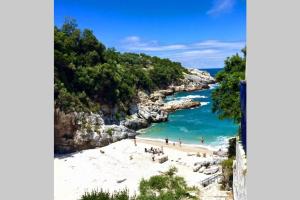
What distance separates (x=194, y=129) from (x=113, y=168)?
56.1 ft

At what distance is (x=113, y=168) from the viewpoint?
24609mm

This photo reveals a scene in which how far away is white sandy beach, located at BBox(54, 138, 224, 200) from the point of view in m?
20.4

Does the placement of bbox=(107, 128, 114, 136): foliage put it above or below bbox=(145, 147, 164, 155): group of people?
above

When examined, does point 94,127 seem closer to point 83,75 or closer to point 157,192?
point 83,75

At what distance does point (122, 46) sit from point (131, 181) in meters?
55.2

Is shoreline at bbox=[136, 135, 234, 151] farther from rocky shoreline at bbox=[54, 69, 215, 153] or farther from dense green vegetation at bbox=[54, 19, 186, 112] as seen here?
dense green vegetation at bbox=[54, 19, 186, 112]

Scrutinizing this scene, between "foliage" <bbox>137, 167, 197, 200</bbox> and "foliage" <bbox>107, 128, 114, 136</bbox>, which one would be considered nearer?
"foliage" <bbox>137, 167, 197, 200</bbox>

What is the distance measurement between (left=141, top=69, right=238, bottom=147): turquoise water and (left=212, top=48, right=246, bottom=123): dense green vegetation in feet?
43.6

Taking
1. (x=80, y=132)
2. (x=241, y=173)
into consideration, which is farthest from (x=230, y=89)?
(x=80, y=132)

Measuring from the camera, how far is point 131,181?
2050 centimetres

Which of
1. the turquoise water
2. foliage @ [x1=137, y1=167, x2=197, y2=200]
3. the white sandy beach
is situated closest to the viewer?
foliage @ [x1=137, y1=167, x2=197, y2=200]

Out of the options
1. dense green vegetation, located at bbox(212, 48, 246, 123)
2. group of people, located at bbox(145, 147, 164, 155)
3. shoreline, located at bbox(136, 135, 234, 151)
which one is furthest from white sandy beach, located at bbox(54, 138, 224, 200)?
dense green vegetation, located at bbox(212, 48, 246, 123)
